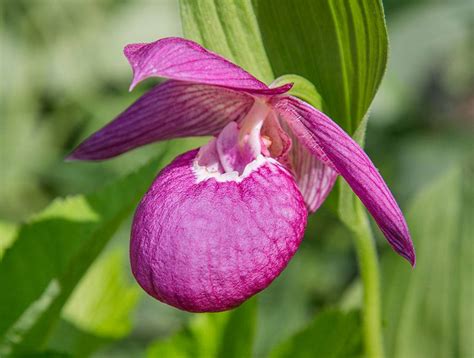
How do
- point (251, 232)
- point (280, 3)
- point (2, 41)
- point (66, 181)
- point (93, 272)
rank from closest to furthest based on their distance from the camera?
point (251, 232) < point (280, 3) < point (93, 272) < point (66, 181) < point (2, 41)

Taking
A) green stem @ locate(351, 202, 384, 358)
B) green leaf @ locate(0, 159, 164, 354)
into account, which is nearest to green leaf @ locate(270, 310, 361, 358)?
green stem @ locate(351, 202, 384, 358)

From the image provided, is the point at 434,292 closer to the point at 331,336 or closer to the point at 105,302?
Answer: the point at 331,336

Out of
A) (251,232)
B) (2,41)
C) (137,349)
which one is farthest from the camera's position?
(2,41)

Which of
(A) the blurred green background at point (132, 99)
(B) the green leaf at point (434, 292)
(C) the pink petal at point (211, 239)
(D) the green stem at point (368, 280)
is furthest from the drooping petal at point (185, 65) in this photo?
(A) the blurred green background at point (132, 99)

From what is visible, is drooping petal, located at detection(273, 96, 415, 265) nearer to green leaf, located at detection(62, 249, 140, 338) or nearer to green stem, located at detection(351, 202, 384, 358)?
green stem, located at detection(351, 202, 384, 358)

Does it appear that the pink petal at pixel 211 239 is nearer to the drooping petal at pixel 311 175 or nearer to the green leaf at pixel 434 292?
the drooping petal at pixel 311 175

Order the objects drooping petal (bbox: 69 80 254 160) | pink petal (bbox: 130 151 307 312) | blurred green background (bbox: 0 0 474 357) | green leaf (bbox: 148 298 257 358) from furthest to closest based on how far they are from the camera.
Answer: blurred green background (bbox: 0 0 474 357) → green leaf (bbox: 148 298 257 358) → drooping petal (bbox: 69 80 254 160) → pink petal (bbox: 130 151 307 312)

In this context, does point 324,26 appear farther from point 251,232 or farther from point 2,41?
point 2,41

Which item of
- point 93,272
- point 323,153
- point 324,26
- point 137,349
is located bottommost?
point 137,349

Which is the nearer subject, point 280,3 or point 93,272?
point 280,3

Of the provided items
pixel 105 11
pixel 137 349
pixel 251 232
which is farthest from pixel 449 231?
pixel 105 11
